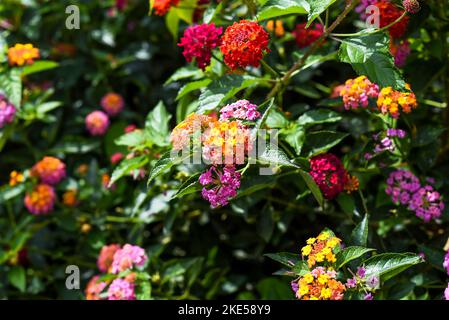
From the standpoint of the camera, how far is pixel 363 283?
1712 mm

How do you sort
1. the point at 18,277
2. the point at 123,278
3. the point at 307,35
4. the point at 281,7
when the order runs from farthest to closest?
the point at 18,277 → the point at 307,35 → the point at 123,278 → the point at 281,7

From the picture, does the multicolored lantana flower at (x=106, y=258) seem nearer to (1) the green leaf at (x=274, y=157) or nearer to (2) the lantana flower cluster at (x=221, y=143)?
(2) the lantana flower cluster at (x=221, y=143)

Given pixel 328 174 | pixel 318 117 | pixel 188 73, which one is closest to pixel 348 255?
pixel 328 174

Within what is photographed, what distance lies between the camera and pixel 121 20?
3154mm

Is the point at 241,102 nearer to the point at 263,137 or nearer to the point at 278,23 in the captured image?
the point at 263,137

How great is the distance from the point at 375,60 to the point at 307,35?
1.98 feet

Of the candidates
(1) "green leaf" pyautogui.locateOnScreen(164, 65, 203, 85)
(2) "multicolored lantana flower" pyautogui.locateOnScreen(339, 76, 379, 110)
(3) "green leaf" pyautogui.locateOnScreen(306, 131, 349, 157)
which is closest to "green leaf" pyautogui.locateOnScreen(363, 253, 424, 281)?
(3) "green leaf" pyautogui.locateOnScreen(306, 131, 349, 157)

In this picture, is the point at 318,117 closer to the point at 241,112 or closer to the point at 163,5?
the point at 241,112

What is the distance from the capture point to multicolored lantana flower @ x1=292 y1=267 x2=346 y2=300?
1.58 meters

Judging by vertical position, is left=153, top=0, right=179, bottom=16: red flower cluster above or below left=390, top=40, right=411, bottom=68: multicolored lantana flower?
above

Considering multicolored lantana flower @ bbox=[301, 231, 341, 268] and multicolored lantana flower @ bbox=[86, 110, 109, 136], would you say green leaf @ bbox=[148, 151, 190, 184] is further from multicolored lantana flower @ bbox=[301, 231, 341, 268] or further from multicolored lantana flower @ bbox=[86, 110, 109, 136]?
multicolored lantana flower @ bbox=[86, 110, 109, 136]

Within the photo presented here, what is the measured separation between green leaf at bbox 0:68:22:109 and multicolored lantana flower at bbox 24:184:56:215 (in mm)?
386
